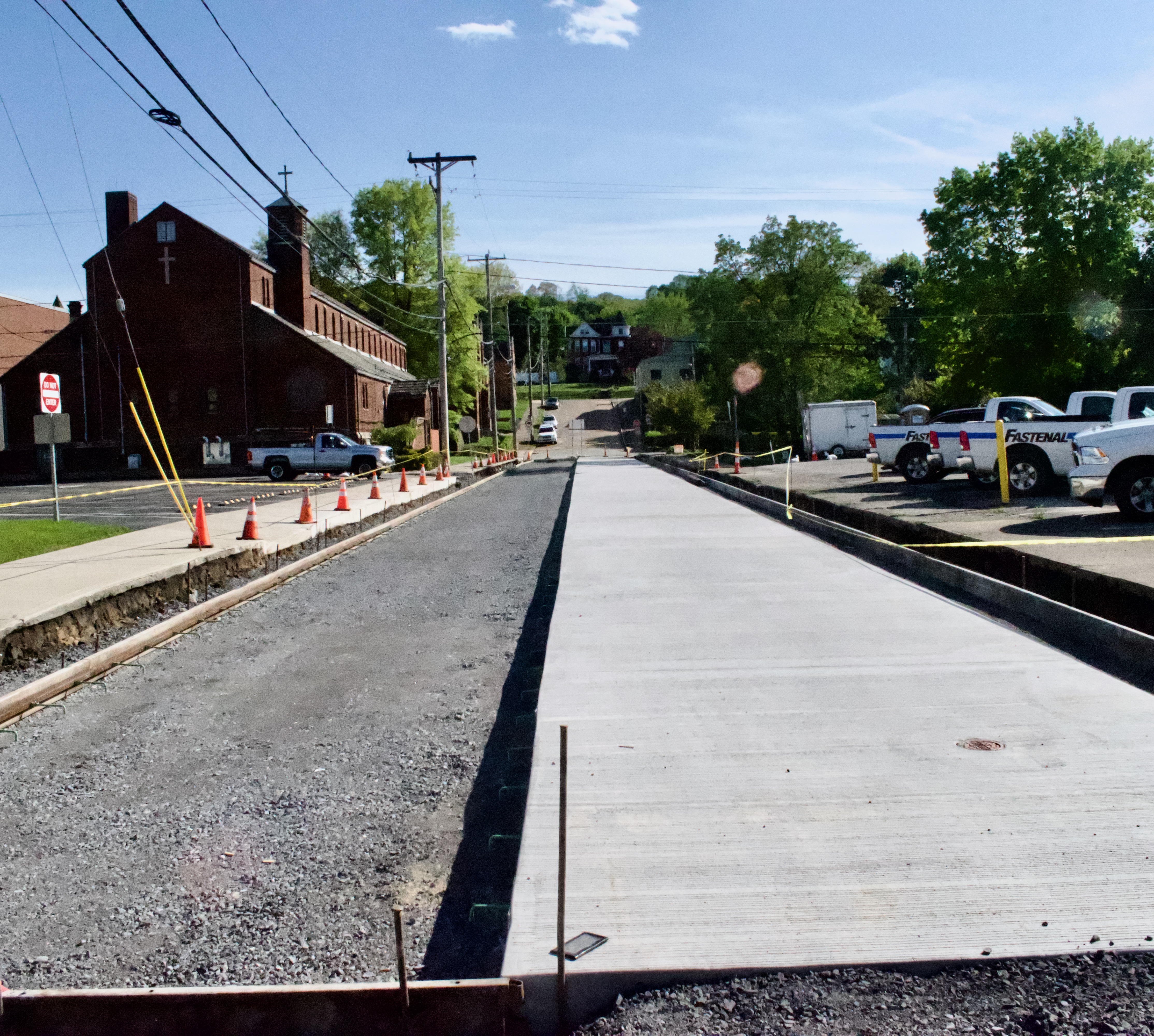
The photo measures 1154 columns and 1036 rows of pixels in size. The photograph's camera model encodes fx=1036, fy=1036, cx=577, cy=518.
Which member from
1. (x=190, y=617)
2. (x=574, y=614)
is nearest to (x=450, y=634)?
(x=574, y=614)

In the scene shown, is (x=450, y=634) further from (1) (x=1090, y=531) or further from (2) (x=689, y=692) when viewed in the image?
(1) (x=1090, y=531)

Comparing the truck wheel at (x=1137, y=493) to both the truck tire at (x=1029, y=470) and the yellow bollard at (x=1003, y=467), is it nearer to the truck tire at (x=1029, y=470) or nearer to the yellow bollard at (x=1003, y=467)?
the yellow bollard at (x=1003, y=467)

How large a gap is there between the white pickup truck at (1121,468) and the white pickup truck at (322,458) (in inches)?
1278

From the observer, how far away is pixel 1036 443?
19734mm

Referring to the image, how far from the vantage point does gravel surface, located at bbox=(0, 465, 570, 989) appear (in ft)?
13.0

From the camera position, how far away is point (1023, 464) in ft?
66.0

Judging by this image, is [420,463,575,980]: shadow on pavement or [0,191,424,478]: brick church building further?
[0,191,424,478]: brick church building

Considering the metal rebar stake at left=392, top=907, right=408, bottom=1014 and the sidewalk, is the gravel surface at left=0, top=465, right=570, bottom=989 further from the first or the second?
the sidewalk

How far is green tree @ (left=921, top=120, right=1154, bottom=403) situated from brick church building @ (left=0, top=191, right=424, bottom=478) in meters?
32.9

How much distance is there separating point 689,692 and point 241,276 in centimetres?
5270

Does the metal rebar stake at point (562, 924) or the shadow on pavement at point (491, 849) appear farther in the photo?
the shadow on pavement at point (491, 849)

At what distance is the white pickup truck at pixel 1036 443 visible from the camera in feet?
63.2

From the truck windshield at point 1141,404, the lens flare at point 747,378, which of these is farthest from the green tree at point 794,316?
the truck windshield at point 1141,404

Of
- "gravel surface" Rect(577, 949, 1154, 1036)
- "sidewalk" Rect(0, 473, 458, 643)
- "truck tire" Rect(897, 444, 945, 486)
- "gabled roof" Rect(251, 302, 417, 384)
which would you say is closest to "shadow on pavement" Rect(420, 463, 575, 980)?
"gravel surface" Rect(577, 949, 1154, 1036)
